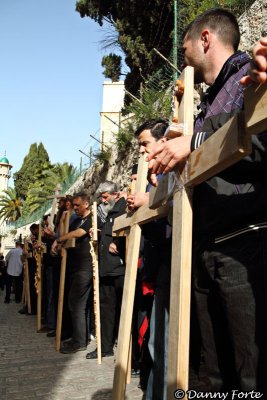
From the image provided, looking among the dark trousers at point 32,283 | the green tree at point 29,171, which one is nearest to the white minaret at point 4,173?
the green tree at point 29,171

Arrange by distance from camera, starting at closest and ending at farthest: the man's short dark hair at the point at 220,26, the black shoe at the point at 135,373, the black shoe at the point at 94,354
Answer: the man's short dark hair at the point at 220,26, the black shoe at the point at 135,373, the black shoe at the point at 94,354

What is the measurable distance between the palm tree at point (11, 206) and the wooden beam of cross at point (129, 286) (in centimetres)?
4792

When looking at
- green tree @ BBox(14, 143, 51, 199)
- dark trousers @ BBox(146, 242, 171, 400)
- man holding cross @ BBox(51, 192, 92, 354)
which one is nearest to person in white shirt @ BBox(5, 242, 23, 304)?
man holding cross @ BBox(51, 192, 92, 354)

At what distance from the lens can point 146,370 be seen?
134 inches

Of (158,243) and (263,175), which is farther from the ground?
(263,175)

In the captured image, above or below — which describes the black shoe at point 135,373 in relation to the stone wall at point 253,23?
below

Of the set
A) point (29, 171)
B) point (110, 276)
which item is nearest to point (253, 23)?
point (110, 276)

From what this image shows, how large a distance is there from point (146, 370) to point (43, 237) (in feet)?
15.1

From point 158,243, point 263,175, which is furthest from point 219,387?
point 158,243

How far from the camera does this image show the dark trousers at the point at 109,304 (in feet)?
14.6

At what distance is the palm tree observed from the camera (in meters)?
49.3

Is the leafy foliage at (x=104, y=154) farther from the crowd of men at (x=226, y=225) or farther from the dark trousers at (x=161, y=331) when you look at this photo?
the crowd of men at (x=226, y=225)

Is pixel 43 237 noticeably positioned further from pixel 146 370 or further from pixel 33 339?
pixel 146 370

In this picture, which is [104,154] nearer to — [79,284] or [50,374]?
[79,284]
